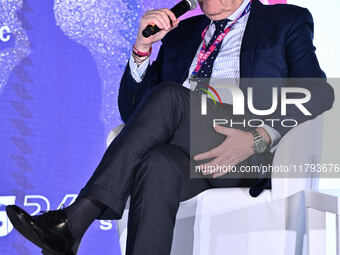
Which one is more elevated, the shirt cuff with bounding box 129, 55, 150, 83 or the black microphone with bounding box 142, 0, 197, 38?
the black microphone with bounding box 142, 0, 197, 38

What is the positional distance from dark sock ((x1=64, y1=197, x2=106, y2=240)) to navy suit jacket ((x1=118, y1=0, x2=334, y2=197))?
534mm

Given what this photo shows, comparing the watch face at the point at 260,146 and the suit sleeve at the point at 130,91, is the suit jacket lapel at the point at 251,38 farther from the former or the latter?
the suit sleeve at the point at 130,91

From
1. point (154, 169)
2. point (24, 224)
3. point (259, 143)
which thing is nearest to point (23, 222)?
point (24, 224)

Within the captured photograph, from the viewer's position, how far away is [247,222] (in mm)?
1622

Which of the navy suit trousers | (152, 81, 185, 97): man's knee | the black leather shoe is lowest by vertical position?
the black leather shoe

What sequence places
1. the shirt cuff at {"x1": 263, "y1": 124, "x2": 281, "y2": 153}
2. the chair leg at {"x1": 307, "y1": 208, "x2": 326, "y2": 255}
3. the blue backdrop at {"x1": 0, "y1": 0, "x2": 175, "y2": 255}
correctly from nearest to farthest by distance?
1. the chair leg at {"x1": 307, "y1": 208, "x2": 326, "y2": 255}
2. the shirt cuff at {"x1": 263, "y1": 124, "x2": 281, "y2": 153}
3. the blue backdrop at {"x1": 0, "y1": 0, "x2": 175, "y2": 255}

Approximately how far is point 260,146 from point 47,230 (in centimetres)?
72

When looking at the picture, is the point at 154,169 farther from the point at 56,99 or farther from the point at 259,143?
the point at 56,99

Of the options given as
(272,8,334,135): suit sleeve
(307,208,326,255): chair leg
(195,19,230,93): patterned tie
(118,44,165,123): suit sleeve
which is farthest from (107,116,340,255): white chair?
(118,44,165,123): suit sleeve

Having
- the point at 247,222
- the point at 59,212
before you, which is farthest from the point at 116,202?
the point at 247,222

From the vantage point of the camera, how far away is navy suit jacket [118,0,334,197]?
1759mm

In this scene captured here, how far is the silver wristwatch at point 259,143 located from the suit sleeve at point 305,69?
84 mm

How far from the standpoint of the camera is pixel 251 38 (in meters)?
1.91

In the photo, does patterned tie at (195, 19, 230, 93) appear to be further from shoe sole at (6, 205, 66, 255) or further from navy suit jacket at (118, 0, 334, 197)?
shoe sole at (6, 205, 66, 255)
